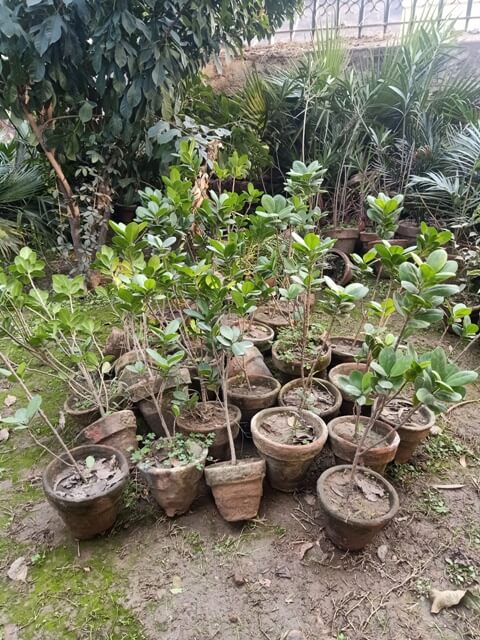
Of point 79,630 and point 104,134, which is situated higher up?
point 104,134

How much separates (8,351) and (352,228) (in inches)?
116

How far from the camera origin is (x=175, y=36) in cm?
267

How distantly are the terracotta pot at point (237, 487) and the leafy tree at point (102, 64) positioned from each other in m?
2.23

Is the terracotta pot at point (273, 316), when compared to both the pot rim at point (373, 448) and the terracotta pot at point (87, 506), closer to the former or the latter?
the pot rim at point (373, 448)

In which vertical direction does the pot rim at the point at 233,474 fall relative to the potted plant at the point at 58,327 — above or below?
below

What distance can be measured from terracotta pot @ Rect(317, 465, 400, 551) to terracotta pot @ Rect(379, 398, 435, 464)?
0.93ft

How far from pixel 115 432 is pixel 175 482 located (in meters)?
0.38

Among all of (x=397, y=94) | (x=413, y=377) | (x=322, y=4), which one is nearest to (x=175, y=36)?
(x=397, y=94)

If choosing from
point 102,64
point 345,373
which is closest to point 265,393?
point 345,373

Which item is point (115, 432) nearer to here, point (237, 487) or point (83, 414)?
point (83, 414)

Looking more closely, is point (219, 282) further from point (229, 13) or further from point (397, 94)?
point (397, 94)

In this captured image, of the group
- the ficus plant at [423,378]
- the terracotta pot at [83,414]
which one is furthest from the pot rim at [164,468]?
the ficus plant at [423,378]

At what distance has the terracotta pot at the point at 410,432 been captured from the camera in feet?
5.37

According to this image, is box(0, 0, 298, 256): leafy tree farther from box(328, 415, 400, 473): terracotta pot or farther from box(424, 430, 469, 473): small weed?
box(424, 430, 469, 473): small weed
